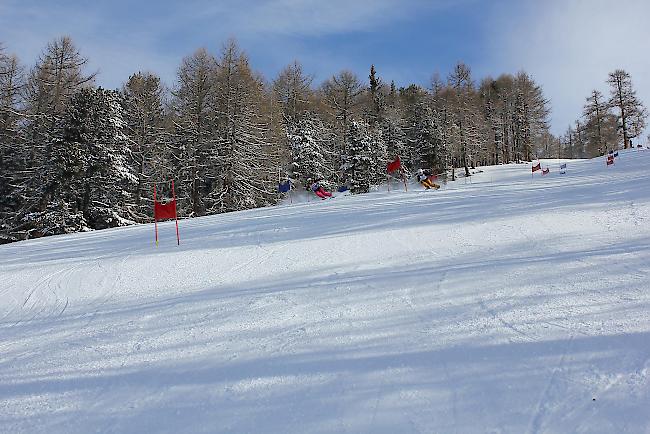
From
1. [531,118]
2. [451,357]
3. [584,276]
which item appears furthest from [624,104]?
[451,357]

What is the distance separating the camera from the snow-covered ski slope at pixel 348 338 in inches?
120

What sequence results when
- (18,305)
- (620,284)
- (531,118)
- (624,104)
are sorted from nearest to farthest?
1. (620,284)
2. (18,305)
3. (624,104)
4. (531,118)

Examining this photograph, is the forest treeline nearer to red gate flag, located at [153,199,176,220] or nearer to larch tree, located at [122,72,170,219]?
larch tree, located at [122,72,170,219]

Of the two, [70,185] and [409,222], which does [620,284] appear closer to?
[409,222]

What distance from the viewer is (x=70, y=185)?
22594 mm

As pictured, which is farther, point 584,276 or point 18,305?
point 18,305

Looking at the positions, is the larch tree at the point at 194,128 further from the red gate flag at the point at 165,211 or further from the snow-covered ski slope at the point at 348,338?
the snow-covered ski slope at the point at 348,338

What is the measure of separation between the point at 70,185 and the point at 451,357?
25.2m

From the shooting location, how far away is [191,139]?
2980 centimetres

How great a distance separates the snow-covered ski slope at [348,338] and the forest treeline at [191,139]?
57.6 feet

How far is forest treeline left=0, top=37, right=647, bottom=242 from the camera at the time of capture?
77.3 ft

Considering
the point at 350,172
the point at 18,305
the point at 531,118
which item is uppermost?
the point at 531,118

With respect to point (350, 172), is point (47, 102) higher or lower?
higher

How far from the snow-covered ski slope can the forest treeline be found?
17546 mm
